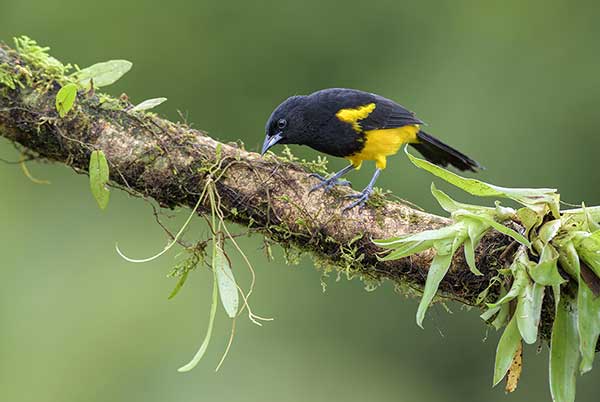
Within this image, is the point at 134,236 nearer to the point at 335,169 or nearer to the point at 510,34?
the point at 335,169

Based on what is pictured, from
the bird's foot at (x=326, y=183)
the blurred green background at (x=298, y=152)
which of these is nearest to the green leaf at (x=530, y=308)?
the bird's foot at (x=326, y=183)

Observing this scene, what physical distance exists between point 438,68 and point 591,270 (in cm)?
536

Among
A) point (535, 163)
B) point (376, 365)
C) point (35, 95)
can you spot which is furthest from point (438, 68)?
point (35, 95)

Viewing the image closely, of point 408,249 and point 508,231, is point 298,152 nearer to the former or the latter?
point 408,249

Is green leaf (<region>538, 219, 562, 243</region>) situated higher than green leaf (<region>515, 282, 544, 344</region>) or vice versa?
green leaf (<region>538, 219, 562, 243</region>)

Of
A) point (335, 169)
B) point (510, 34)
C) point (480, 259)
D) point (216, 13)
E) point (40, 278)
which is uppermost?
point (480, 259)

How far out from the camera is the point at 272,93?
8156 mm

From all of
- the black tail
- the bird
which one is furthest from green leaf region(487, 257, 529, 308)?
the black tail

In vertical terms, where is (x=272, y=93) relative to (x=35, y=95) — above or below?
below

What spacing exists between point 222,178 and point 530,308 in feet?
4.00

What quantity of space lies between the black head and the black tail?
0.91m

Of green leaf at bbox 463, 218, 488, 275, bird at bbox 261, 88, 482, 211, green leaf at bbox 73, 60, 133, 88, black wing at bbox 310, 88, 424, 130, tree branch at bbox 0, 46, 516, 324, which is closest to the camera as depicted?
green leaf at bbox 463, 218, 488, 275

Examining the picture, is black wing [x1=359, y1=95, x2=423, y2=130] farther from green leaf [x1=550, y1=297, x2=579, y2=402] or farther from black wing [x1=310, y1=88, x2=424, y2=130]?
green leaf [x1=550, y1=297, x2=579, y2=402]

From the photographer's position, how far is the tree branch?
3186mm
